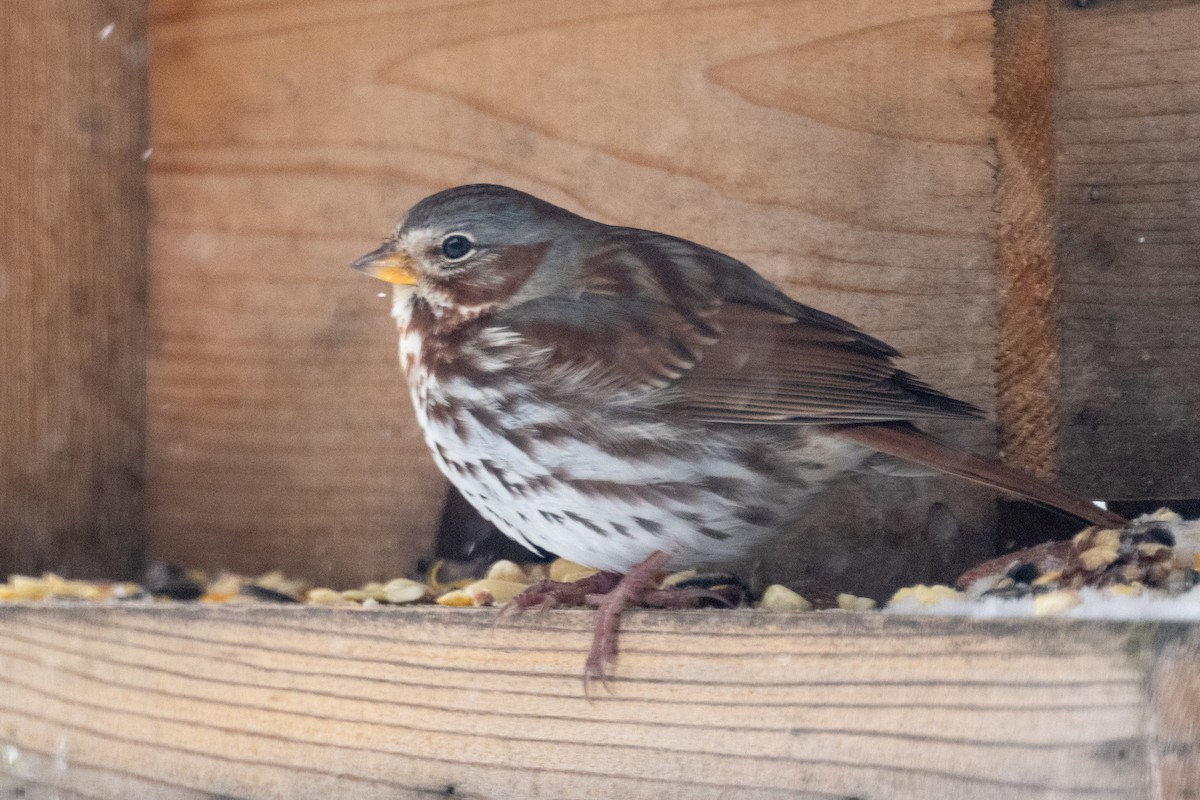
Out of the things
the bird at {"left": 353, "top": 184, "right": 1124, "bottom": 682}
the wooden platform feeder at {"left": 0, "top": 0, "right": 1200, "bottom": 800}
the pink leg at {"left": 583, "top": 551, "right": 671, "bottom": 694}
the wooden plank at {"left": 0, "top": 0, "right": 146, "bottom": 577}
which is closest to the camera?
the wooden platform feeder at {"left": 0, "top": 0, "right": 1200, "bottom": 800}

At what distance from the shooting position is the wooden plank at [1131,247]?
8.29 ft

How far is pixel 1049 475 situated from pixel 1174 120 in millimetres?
628

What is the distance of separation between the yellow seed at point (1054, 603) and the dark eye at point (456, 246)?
1361 mm

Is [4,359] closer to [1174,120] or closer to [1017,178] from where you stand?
[1017,178]

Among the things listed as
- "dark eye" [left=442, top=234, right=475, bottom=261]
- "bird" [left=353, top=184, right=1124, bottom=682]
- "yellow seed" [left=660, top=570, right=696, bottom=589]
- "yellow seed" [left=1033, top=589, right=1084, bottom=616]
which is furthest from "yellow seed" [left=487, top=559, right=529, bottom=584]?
"yellow seed" [left=1033, top=589, right=1084, bottom=616]

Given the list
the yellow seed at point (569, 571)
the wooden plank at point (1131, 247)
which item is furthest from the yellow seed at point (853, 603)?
the yellow seed at point (569, 571)

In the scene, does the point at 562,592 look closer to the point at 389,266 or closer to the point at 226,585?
the point at 389,266

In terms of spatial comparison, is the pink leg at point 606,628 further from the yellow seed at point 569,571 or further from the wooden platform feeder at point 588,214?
the yellow seed at point 569,571

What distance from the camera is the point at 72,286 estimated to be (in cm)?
333

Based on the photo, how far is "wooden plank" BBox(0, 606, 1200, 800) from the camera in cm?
161

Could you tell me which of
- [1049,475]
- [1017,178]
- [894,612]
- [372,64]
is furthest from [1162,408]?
[372,64]

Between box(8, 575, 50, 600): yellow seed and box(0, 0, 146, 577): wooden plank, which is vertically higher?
box(0, 0, 146, 577): wooden plank

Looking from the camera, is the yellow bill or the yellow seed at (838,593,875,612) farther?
the yellow bill

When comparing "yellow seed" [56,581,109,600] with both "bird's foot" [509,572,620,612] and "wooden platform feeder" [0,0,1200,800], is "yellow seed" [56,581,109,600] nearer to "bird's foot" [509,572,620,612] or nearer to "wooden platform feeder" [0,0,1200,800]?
"wooden platform feeder" [0,0,1200,800]
